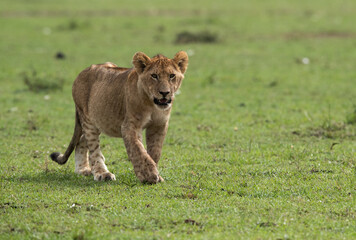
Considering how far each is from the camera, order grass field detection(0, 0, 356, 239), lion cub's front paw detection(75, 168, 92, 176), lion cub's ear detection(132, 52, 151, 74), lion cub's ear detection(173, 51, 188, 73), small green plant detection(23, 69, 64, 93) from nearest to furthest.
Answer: grass field detection(0, 0, 356, 239) < lion cub's ear detection(132, 52, 151, 74) < lion cub's ear detection(173, 51, 188, 73) < lion cub's front paw detection(75, 168, 92, 176) < small green plant detection(23, 69, 64, 93)

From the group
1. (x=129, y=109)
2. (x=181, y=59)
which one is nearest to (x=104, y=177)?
(x=129, y=109)

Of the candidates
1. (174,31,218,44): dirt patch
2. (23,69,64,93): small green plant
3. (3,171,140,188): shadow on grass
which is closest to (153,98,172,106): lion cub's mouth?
(3,171,140,188): shadow on grass

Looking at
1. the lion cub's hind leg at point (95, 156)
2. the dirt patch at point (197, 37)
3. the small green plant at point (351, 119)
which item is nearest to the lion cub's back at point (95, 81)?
the lion cub's hind leg at point (95, 156)

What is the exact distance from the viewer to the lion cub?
7344 mm

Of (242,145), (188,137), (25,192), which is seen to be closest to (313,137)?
(242,145)

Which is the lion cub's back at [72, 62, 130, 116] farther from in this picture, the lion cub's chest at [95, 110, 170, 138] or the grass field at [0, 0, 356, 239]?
the grass field at [0, 0, 356, 239]

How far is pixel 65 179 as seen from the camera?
789 centimetres

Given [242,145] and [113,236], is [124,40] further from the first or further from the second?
[113,236]

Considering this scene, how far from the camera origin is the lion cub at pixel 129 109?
734 centimetres

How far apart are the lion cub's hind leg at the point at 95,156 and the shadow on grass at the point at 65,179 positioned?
0.10m

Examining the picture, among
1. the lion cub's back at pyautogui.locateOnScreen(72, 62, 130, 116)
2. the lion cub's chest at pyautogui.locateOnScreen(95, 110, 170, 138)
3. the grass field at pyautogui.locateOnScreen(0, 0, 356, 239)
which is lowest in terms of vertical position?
the grass field at pyautogui.locateOnScreen(0, 0, 356, 239)

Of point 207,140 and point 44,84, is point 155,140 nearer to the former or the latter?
point 207,140

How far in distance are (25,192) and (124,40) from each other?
16.4 m

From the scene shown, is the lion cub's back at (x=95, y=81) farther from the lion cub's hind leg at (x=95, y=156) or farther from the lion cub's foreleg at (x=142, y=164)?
the lion cub's foreleg at (x=142, y=164)
